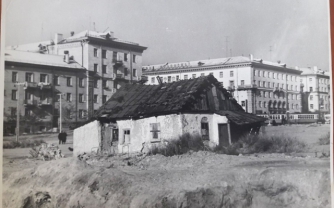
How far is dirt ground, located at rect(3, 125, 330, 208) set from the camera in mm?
2832

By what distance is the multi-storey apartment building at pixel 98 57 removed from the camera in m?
3.29

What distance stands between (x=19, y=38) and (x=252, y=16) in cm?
198

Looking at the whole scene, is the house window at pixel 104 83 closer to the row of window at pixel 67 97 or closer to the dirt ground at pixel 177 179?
the row of window at pixel 67 97

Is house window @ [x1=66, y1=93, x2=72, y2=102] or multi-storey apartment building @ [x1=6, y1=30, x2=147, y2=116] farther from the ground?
multi-storey apartment building @ [x1=6, y1=30, x2=147, y2=116]

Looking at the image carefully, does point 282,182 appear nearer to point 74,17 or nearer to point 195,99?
point 195,99

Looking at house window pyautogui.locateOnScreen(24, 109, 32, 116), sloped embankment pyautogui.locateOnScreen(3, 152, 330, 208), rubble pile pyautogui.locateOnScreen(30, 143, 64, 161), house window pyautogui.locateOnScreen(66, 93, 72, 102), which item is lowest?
sloped embankment pyautogui.locateOnScreen(3, 152, 330, 208)

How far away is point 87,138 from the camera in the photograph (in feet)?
10.7

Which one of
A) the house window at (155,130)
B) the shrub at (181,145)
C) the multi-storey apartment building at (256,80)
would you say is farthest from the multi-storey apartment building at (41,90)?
the multi-storey apartment building at (256,80)

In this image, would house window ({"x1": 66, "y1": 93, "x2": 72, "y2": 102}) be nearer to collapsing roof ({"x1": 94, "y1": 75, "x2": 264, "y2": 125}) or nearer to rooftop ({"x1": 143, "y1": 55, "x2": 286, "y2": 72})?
collapsing roof ({"x1": 94, "y1": 75, "x2": 264, "y2": 125})

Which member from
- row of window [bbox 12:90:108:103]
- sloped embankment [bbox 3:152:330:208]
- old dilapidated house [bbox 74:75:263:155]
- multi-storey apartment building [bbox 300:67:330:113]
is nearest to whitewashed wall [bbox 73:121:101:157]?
old dilapidated house [bbox 74:75:263:155]

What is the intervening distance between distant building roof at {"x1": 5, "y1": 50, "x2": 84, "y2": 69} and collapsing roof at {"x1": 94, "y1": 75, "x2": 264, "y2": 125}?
48 cm

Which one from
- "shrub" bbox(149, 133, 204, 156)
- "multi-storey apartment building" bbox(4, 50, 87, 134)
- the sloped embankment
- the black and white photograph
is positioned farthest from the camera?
"multi-storey apartment building" bbox(4, 50, 87, 134)

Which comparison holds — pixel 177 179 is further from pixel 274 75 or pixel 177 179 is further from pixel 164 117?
pixel 274 75

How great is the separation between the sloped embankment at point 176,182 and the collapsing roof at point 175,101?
0.37 metres
